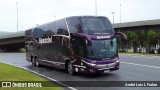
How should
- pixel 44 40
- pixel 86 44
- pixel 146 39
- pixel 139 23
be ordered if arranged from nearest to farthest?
pixel 86 44, pixel 44 40, pixel 146 39, pixel 139 23

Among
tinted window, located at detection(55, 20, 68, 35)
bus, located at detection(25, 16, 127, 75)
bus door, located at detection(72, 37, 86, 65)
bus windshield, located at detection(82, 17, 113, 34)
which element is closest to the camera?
bus, located at detection(25, 16, 127, 75)

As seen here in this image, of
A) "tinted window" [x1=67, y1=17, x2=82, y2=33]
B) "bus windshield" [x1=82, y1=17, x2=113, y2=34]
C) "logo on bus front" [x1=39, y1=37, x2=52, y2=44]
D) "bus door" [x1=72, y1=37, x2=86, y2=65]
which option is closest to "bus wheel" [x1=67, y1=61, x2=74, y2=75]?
"bus door" [x1=72, y1=37, x2=86, y2=65]

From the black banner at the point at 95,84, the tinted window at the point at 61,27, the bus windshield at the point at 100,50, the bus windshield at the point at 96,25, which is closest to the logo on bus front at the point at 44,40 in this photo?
the tinted window at the point at 61,27

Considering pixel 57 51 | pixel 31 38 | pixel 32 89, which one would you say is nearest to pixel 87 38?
pixel 57 51

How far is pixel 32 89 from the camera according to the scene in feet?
40.5

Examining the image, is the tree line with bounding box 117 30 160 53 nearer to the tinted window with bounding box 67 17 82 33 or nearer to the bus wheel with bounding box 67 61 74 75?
the bus wheel with bounding box 67 61 74 75

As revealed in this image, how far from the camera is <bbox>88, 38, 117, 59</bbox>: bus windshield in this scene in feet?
58.3

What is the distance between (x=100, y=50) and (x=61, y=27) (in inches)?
151

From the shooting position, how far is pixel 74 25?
18.9 m

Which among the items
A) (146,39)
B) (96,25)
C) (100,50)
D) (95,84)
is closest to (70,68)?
(100,50)

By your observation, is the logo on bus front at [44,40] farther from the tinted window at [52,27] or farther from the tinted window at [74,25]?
the tinted window at [74,25]

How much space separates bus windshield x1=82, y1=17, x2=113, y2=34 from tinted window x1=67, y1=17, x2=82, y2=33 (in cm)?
34

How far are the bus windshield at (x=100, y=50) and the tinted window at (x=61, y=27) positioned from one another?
2.61 metres

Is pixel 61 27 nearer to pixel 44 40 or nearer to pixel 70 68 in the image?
pixel 70 68
